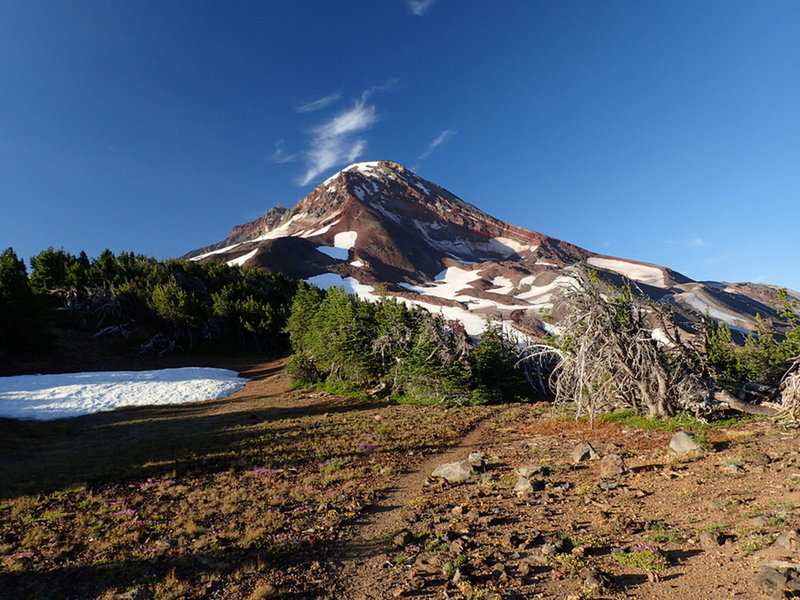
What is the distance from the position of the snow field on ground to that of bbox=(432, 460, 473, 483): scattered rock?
2315cm

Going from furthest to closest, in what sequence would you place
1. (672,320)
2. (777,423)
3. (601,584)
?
(672,320)
(777,423)
(601,584)

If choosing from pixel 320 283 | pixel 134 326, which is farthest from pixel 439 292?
pixel 134 326

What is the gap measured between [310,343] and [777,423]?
90.6ft

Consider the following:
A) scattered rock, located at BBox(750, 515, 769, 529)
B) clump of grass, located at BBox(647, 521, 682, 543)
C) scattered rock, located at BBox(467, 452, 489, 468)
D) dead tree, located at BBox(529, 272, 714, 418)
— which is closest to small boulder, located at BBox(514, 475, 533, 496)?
scattered rock, located at BBox(467, 452, 489, 468)

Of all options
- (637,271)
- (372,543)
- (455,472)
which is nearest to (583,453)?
(455,472)

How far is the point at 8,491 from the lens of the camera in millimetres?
10281

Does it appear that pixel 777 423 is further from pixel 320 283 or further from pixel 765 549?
pixel 320 283

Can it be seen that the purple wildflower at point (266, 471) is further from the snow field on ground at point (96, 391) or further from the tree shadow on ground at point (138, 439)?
the snow field on ground at point (96, 391)

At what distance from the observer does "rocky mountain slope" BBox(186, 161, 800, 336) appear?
83.0m

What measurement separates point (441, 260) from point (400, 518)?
13570cm

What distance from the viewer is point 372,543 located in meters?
6.93

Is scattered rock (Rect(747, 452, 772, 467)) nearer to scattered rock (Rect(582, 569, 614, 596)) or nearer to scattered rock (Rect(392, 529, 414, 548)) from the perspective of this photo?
scattered rock (Rect(582, 569, 614, 596))

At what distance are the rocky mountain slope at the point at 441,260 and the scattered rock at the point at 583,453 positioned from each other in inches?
192

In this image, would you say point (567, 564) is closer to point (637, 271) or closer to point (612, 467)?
point (612, 467)
